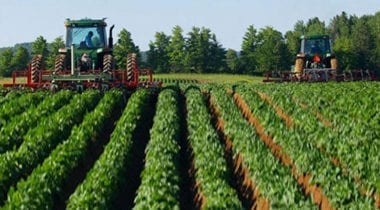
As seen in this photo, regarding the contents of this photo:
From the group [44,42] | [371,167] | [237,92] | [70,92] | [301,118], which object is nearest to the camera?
[371,167]

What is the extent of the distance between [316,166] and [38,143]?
575 centimetres

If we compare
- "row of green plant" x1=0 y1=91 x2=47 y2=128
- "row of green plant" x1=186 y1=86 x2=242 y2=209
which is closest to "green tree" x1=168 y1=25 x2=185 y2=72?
"row of green plant" x1=0 y1=91 x2=47 y2=128

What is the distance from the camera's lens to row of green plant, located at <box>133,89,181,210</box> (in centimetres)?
1084

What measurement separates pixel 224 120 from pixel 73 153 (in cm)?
674

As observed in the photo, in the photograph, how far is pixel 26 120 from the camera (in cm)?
1953

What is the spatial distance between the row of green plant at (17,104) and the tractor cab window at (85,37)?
10.2 feet

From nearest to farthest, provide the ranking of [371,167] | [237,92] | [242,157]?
[371,167] < [242,157] < [237,92]

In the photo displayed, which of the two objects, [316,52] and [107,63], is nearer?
[107,63]

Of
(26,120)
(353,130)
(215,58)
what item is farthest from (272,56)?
(353,130)

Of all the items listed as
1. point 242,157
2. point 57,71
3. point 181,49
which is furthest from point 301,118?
point 181,49

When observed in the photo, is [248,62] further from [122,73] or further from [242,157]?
[242,157]

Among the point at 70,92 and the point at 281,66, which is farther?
the point at 281,66

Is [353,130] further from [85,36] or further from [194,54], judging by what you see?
[194,54]

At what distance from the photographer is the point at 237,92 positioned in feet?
101
